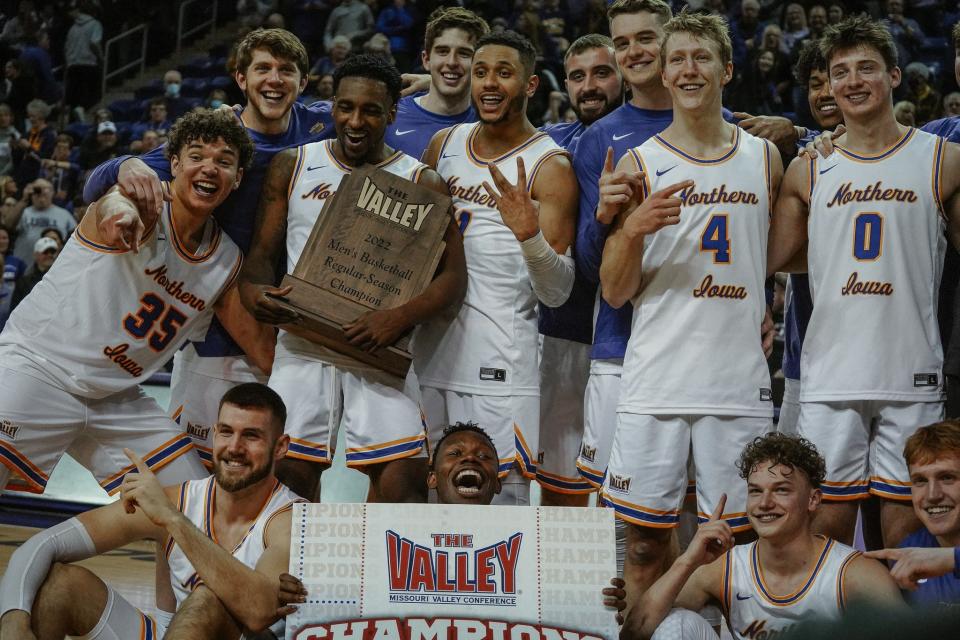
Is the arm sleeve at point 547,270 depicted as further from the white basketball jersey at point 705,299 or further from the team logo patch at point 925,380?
the team logo patch at point 925,380

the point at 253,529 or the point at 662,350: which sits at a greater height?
the point at 662,350

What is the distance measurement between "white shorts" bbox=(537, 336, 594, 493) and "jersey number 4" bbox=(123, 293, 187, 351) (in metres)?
1.55

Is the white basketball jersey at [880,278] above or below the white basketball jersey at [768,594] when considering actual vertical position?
above

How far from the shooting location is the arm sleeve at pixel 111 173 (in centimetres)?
473

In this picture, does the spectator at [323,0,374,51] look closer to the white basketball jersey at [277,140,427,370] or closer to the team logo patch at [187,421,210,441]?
the white basketball jersey at [277,140,427,370]

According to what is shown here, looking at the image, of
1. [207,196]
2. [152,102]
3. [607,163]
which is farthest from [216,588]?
[152,102]

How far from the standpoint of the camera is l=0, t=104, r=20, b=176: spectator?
45.2 ft

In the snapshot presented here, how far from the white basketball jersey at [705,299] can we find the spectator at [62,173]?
1046cm

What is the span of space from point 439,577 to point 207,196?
6.25ft

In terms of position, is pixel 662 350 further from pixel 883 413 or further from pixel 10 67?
pixel 10 67

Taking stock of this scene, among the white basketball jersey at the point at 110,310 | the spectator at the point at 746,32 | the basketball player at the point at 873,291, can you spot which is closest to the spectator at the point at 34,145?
the spectator at the point at 746,32

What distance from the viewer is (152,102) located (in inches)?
542

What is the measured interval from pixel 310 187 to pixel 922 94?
23.8 ft

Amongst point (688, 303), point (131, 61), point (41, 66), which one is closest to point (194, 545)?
point (688, 303)
